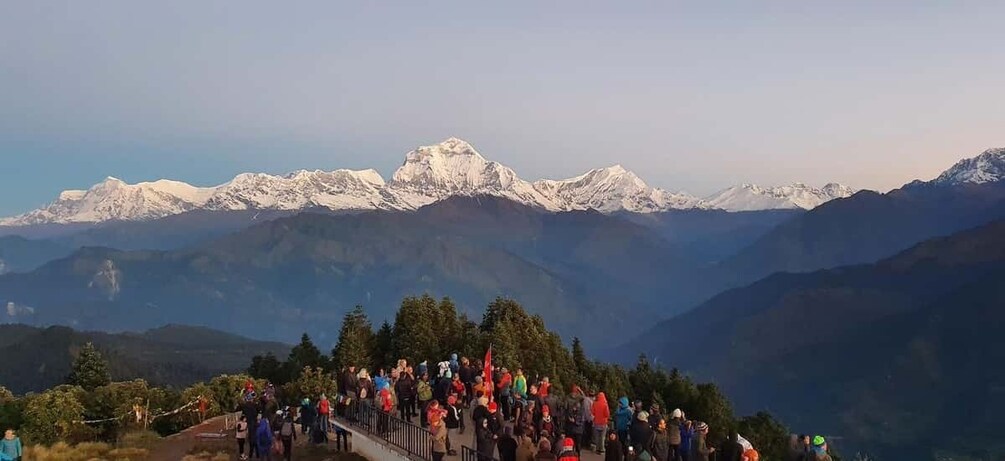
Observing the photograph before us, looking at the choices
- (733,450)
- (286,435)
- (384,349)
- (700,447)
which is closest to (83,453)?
(286,435)

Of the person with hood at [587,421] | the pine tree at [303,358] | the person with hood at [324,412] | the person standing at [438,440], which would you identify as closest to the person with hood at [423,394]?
the person with hood at [324,412]

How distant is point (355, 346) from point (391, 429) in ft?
75.3

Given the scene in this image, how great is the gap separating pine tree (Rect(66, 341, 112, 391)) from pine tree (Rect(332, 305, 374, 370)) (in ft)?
Result: 74.3

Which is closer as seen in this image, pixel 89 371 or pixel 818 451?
pixel 818 451

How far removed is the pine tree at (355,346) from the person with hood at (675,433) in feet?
88.1

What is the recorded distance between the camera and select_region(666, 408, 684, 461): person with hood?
19969mm

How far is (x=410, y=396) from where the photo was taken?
2628 cm

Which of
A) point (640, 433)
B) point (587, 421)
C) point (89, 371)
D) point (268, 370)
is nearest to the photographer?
point (640, 433)

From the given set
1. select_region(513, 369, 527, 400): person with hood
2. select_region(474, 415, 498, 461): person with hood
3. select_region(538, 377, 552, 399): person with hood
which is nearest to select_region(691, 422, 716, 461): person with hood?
select_region(474, 415, 498, 461): person with hood

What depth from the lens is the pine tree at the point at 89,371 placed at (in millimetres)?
60750

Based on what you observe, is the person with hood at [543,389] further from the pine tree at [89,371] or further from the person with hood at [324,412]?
the pine tree at [89,371]

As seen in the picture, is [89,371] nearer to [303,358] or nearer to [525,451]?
[303,358]

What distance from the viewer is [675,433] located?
20016 millimetres

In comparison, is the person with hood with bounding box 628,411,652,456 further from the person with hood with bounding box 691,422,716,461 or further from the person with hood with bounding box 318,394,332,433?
the person with hood with bounding box 318,394,332,433
